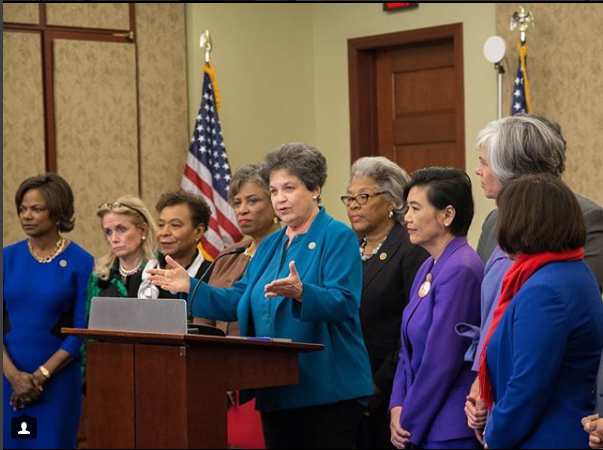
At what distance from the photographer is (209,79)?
720cm

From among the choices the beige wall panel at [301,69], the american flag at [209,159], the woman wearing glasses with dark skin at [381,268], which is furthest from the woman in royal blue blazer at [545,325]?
the beige wall panel at [301,69]

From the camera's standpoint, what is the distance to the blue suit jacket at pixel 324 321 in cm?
331

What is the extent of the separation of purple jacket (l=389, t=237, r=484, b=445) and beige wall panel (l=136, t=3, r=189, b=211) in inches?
172

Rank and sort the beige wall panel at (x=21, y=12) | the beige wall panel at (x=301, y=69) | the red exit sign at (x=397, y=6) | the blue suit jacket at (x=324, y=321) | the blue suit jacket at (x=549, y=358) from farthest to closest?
the red exit sign at (x=397, y=6) → the beige wall panel at (x=301, y=69) → the beige wall panel at (x=21, y=12) → the blue suit jacket at (x=324, y=321) → the blue suit jacket at (x=549, y=358)

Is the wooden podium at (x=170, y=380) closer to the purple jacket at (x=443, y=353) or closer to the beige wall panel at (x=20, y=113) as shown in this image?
the purple jacket at (x=443, y=353)

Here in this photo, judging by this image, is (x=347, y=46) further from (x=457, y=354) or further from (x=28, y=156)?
(x=457, y=354)

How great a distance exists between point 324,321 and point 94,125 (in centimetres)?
417

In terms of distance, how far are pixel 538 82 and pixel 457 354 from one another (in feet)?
12.9

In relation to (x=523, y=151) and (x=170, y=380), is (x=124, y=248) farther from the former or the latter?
(x=523, y=151)

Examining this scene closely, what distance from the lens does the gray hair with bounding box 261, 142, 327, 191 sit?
347 centimetres

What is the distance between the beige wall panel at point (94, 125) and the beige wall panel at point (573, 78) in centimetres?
265

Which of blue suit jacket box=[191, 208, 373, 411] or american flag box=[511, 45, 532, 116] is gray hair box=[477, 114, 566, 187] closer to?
blue suit jacket box=[191, 208, 373, 411]

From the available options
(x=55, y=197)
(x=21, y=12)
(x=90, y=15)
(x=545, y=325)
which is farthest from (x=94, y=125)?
(x=545, y=325)

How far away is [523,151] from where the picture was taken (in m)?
2.93
